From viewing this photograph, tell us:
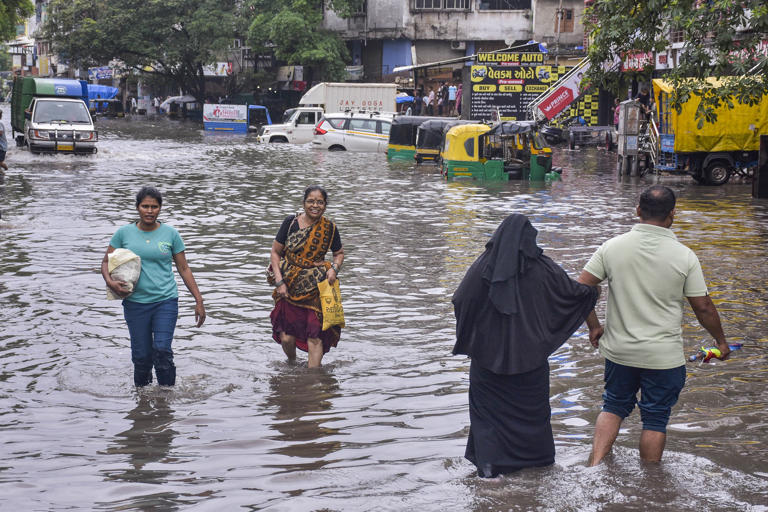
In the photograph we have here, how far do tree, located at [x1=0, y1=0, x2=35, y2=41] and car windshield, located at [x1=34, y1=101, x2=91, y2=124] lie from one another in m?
3.56

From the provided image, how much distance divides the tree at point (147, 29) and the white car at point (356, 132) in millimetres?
27162

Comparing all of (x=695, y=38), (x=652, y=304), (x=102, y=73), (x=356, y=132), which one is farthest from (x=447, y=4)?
(x=652, y=304)

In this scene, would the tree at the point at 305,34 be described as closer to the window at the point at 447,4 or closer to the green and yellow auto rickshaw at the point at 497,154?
the window at the point at 447,4

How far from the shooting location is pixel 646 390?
532cm

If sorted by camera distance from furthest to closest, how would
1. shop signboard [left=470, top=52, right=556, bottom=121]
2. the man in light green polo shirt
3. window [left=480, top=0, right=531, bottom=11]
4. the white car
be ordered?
window [left=480, top=0, right=531, bottom=11] → shop signboard [left=470, top=52, right=556, bottom=121] → the white car → the man in light green polo shirt

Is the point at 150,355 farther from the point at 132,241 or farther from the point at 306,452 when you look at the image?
the point at 306,452

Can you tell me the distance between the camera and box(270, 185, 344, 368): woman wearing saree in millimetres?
7645

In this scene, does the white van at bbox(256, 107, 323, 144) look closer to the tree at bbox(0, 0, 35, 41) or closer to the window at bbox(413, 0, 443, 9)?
the tree at bbox(0, 0, 35, 41)

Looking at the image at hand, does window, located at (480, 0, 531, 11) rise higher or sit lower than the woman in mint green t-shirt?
higher

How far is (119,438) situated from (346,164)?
77.2 feet

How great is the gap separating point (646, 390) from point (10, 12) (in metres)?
33.6

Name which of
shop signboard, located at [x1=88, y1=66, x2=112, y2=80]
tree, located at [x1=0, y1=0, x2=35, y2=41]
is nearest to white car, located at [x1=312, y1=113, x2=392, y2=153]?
tree, located at [x1=0, y1=0, x2=35, y2=41]

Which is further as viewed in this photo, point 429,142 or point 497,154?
point 429,142

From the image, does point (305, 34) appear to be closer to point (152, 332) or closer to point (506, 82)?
point (506, 82)
